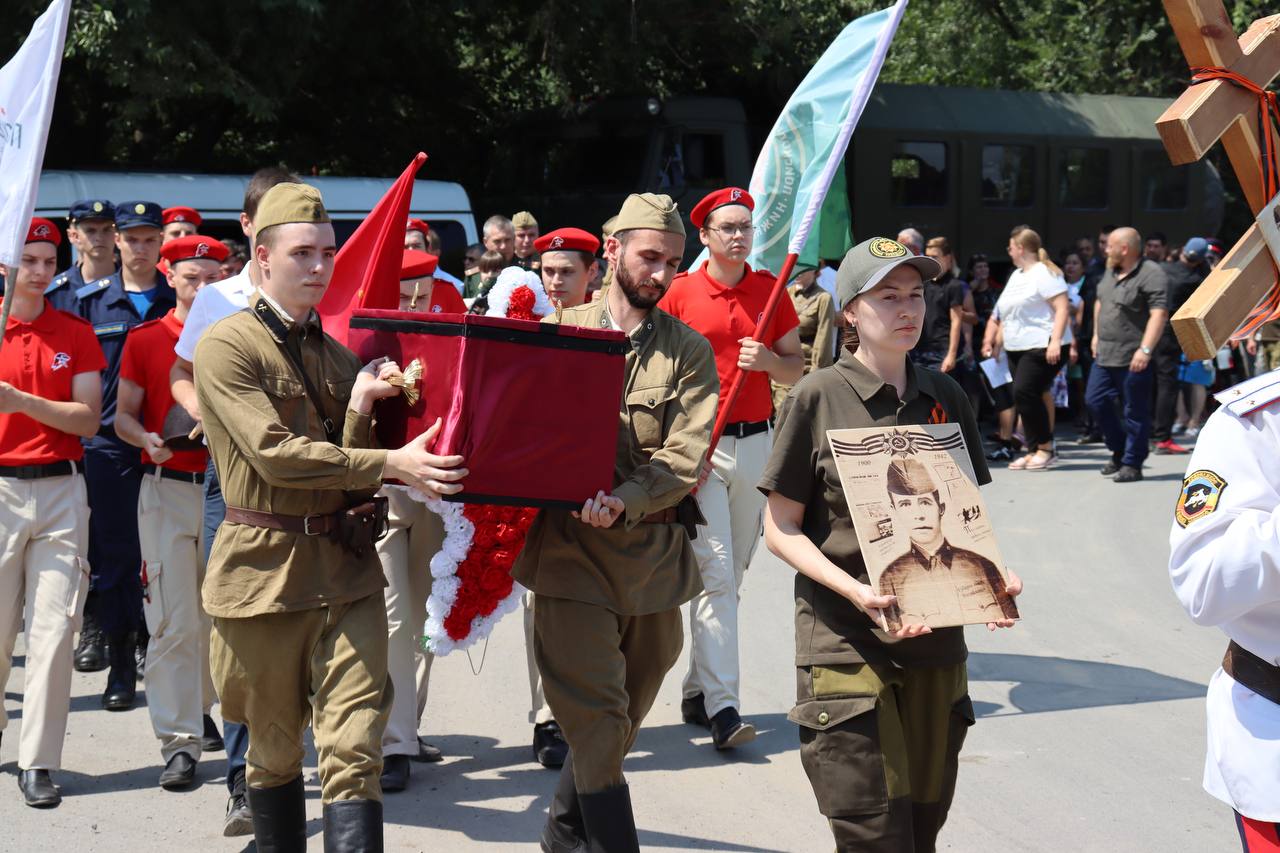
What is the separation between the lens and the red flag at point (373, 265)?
16.3 ft

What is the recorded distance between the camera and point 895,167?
19266 mm

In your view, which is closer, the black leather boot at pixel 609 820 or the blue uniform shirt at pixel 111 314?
the black leather boot at pixel 609 820

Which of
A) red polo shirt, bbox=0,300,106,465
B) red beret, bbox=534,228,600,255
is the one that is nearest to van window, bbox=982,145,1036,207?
red beret, bbox=534,228,600,255

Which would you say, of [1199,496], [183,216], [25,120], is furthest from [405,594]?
[1199,496]

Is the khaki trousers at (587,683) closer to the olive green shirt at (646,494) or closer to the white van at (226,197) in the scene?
the olive green shirt at (646,494)

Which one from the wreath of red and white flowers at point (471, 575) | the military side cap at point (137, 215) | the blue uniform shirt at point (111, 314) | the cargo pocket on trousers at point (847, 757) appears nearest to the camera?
the cargo pocket on trousers at point (847, 757)

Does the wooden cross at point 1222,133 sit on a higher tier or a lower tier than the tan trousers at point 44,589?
higher

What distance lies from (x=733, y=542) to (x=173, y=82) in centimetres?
1040

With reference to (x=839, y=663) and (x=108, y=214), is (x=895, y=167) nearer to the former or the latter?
(x=108, y=214)

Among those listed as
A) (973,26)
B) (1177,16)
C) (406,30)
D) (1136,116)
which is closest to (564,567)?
(1177,16)

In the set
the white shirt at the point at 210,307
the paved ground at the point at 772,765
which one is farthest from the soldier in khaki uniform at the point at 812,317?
the white shirt at the point at 210,307

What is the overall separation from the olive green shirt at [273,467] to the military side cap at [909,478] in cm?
136

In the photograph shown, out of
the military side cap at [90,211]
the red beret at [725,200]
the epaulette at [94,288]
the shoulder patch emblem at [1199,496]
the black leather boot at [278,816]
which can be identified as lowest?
A: the black leather boot at [278,816]

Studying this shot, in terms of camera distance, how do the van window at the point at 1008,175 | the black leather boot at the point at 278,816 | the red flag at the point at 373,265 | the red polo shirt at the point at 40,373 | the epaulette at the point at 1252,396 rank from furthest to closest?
the van window at the point at 1008,175, the red polo shirt at the point at 40,373, the red flag at the point at 373,265, the black leather boot at the point at 278,816, the epaulette at the point at 1252,396
